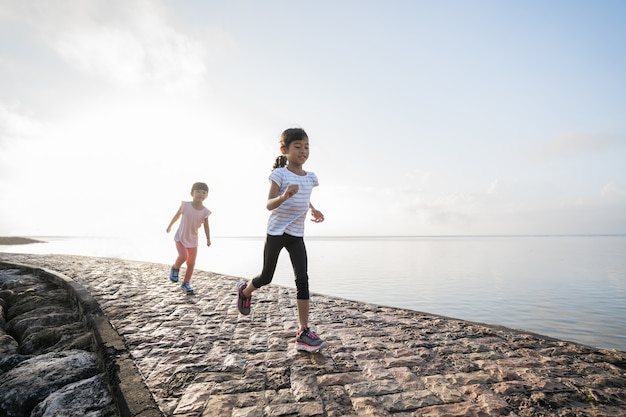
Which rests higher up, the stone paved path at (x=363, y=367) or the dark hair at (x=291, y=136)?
the dark hair at (x=291, y=136)

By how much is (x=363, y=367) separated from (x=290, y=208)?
69.5 inches

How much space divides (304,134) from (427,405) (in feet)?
9.19

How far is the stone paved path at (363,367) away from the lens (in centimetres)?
240

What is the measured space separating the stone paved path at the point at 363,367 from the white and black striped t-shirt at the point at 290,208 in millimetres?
1284

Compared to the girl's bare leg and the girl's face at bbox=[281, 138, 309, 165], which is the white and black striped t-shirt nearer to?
the girl's face at bbox=[281, 138, 309, 165]

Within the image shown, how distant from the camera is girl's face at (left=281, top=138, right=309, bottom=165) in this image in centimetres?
377

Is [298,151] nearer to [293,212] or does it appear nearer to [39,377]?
[293,212]

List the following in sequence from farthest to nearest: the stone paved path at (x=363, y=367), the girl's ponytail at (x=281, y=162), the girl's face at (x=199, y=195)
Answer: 1. the girl's face at (x=199, y=195)
2. the girl's ponytail at (x=281, y=162)
3. the stone paved path at (x=363, y=367)

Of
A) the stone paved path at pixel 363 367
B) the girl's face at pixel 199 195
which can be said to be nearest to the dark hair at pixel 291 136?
the stone paved path at pixel 363 367

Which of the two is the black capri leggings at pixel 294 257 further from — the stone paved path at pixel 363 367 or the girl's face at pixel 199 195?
the girl's face at pixel 199 195

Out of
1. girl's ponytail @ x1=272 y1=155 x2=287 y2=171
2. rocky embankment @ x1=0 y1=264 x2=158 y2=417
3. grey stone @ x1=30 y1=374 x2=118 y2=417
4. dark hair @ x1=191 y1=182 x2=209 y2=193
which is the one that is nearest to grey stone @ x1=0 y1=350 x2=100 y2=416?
rocky embankment @ x1=0 y1=264 x2=158 y2=417

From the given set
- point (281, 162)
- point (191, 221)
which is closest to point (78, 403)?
point (281, 162)

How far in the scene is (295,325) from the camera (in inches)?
177

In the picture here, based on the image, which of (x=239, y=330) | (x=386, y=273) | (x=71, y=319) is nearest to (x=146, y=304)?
(x=71, y=319)
